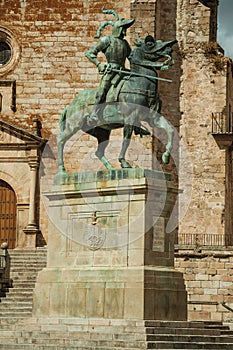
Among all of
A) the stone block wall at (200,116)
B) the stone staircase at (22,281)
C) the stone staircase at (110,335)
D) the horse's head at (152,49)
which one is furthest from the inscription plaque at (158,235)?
the stone block wall at (200,116)

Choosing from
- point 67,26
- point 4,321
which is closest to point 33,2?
point 67,26

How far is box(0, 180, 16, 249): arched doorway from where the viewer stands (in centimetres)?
3102

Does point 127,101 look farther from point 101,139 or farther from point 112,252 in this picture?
point 112,252

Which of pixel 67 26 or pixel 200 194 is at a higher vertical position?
pixel 67 26

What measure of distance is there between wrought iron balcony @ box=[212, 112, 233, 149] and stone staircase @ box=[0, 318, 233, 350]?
522 inches

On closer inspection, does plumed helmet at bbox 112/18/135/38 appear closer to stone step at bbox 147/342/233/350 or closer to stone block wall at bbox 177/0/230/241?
stone step at bbox 147/342/233/350

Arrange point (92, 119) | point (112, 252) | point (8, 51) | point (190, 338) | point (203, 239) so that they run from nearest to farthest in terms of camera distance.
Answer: point (190, 338)
point (112, 252)
point (92, 119)
point (203, 239)
point (8, 51)

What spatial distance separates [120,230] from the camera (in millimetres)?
19500

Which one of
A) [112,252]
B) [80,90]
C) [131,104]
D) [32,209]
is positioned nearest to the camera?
[112,252]

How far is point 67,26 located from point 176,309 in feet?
46.0

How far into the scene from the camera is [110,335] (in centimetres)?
1822

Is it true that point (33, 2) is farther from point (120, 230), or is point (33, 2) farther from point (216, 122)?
point (120, 230)

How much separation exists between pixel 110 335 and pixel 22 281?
27.0 ft

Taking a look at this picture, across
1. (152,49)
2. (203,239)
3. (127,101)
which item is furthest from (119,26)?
(203,239)
